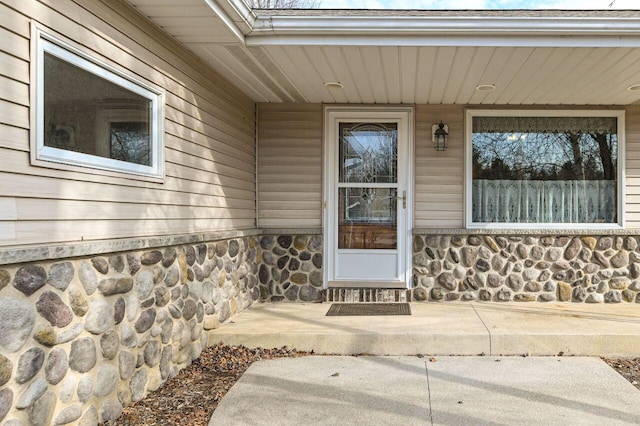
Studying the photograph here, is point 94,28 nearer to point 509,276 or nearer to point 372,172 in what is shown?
point 372,172

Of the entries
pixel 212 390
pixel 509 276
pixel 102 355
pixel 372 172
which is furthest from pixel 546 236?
pixel 102 355

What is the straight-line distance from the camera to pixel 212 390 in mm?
3199

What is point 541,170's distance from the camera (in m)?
5.30

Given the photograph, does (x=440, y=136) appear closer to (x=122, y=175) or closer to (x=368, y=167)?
(x=368, y=167)

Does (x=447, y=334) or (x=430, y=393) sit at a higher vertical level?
(x=447, y=334)

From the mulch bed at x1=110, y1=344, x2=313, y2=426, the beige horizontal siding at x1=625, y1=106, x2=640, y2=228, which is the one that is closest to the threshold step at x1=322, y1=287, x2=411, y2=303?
the mulch bed at x1=110, y1=344, x2=313, y2=426

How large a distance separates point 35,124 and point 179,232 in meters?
1.51

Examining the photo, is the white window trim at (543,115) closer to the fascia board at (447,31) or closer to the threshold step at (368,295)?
the threshold step at (368,295)

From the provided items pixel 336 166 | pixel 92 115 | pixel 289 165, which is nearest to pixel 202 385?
pixel 92 115

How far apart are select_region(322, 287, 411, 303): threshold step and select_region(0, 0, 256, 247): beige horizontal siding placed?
1307mm

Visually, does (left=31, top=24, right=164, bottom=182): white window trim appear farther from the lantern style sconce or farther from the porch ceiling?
the lantern style sconce

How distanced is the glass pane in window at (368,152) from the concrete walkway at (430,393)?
2.22 metres

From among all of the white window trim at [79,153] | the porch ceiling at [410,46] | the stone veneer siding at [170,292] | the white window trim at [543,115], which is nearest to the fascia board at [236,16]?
the porch ceiling at [410,46]

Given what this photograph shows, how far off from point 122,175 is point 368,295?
319cm
